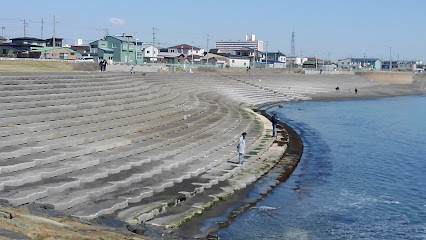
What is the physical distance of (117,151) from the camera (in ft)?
53.0

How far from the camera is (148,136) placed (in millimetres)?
19125

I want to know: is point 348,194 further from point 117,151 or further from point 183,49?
point 183,49

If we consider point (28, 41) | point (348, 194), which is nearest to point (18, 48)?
point (28, 41)

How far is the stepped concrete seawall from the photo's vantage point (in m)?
11.6

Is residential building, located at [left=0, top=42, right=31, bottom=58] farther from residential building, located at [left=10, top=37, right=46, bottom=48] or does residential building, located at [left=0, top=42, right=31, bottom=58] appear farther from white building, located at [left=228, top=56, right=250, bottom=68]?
white building, located at [left=228, top=56, right=250, bottom=68]

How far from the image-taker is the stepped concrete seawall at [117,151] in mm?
11586

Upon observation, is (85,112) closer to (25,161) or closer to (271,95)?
(25,161)

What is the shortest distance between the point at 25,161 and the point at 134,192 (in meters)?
2.96

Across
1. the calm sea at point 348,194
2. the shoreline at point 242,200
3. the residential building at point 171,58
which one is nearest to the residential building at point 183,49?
the residential building at point 171,58

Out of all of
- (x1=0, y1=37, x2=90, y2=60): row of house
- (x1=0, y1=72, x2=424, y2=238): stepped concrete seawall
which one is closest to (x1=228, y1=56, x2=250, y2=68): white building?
(x1=0, y1=37, x2=90, y2=60): row of house

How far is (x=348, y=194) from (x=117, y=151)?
7752 mm

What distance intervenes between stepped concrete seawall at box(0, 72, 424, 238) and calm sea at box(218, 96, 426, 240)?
139 centimetres

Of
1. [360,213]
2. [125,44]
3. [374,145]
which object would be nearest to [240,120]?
[374,145]

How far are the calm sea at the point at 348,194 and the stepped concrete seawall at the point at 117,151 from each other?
139cm
